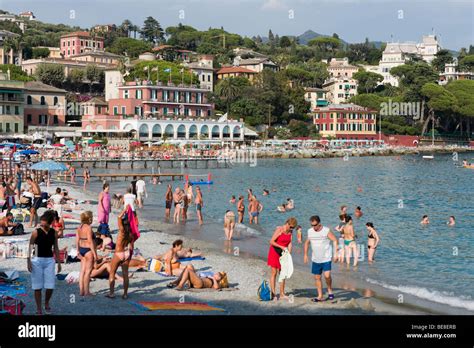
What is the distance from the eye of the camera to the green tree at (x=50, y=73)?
101 m

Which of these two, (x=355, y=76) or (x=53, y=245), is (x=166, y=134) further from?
(x=53, y=245)

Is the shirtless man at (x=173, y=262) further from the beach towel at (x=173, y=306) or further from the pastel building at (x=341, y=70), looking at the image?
the pastel building at (x=341, y=70)

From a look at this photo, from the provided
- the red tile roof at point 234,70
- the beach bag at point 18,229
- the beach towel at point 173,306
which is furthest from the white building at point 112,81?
the beach towel at point 173,306

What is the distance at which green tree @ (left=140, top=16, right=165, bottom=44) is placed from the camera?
160500 mm

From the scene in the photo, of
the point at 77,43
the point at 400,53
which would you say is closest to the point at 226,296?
the point at 77,43

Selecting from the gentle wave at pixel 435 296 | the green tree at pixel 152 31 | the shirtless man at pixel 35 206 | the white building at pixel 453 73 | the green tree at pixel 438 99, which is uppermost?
the green tree at pixel 152 31

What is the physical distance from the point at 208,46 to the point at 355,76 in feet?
114

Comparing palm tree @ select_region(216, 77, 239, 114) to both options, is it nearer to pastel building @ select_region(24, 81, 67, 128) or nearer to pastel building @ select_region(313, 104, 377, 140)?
pastel building @ select_region(313, 104, 377, 140)

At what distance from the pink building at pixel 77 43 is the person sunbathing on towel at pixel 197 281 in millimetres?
A: 127052

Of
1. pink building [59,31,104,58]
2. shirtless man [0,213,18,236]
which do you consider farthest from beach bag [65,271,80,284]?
pink building [59,31,104,58]

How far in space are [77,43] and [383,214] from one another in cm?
11284

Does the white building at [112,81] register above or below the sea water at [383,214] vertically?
above

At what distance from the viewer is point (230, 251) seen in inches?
792
